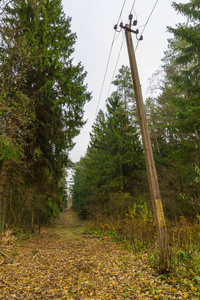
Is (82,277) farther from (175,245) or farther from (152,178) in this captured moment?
(152,178)

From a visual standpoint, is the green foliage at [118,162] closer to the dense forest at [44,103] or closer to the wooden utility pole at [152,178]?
the dense forest at [44,103]

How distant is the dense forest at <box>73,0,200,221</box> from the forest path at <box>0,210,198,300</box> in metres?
3.49

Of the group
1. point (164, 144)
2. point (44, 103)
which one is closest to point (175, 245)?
point (44, 103)

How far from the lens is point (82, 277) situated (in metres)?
4.52

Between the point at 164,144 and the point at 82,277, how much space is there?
15.0 metres

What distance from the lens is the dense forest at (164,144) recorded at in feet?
28.6

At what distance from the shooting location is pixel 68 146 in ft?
34.7

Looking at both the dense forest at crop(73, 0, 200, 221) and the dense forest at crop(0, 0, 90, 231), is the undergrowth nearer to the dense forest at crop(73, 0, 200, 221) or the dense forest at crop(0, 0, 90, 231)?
the dense forest at crop(73, 0, 200, 221)

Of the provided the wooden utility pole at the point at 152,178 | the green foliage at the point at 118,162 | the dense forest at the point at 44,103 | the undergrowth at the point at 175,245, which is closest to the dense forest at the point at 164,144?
the green foliage at the point at 118,162

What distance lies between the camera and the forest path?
369 centimetres

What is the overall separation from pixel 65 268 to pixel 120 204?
6297mm

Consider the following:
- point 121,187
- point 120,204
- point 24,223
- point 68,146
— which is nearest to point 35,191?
point 68,146

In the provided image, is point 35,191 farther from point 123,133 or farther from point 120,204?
point 123,133

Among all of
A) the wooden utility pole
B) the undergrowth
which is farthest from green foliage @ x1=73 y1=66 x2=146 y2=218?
the wooden utility pole
